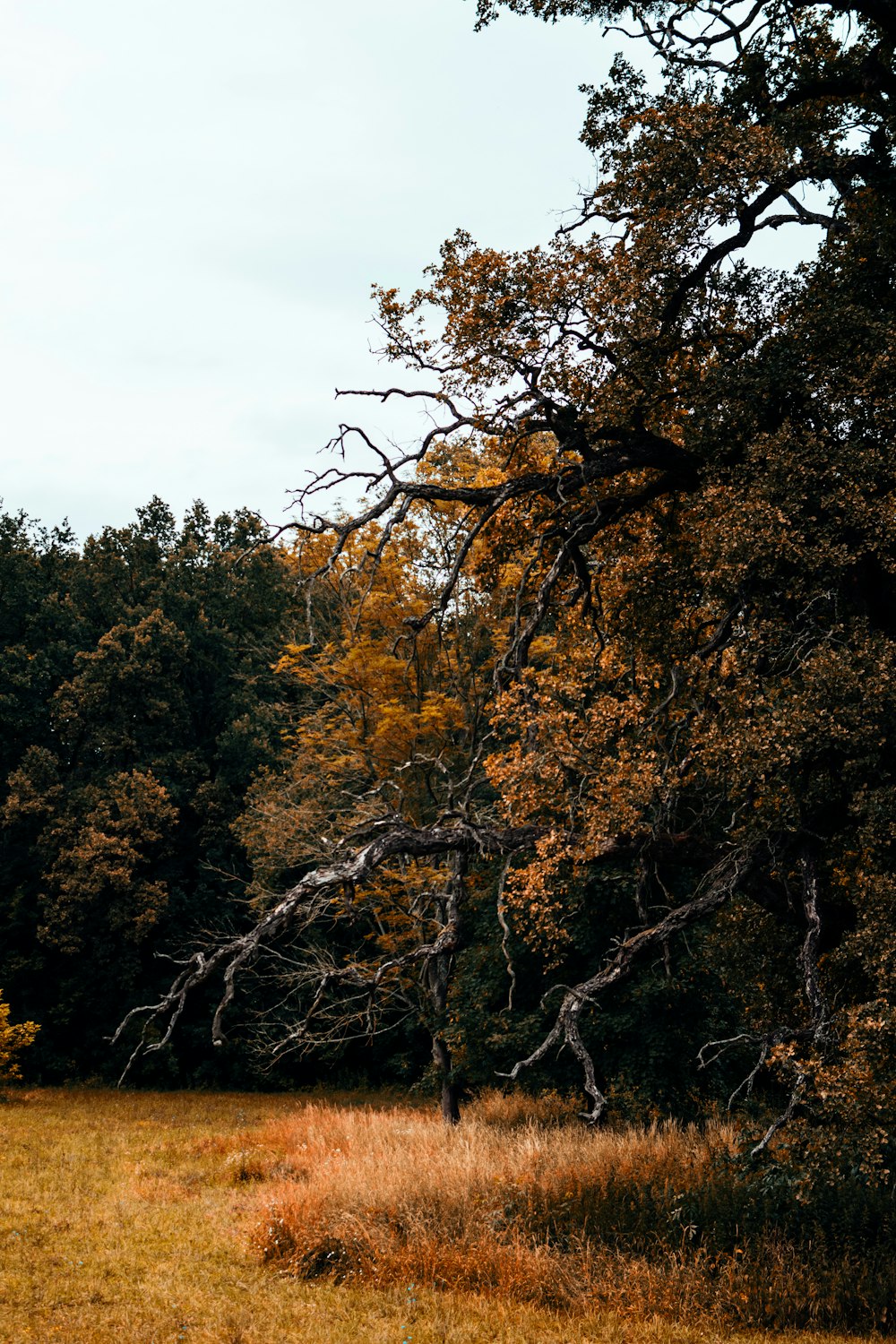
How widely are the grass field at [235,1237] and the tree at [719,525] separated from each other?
79.5 inches

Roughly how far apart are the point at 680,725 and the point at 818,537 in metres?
2.35

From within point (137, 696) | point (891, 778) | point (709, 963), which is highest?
Result: point (137, 696)

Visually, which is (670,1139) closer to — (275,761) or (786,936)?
(786,936)

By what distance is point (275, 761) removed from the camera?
31.4m

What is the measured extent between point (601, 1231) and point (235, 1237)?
13.5ft

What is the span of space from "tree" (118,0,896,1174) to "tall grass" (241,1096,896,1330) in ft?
2.53

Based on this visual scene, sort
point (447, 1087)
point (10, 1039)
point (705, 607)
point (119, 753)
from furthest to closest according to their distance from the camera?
point (119, 753)
point (10, 1039)
point (447, 1087)
point (705, 607)

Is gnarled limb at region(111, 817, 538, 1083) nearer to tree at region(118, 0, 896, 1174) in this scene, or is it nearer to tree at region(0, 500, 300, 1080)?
tree at region(118, 0, 896, 1174)

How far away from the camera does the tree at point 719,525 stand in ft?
27.2

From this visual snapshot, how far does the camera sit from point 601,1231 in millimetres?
9688

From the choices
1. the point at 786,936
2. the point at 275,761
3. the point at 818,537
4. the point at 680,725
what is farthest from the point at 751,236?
the point at 275,761

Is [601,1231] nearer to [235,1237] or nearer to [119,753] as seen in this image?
[235,1237]

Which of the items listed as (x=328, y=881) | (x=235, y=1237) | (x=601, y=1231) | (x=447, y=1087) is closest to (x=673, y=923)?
(x=601, y=1231)

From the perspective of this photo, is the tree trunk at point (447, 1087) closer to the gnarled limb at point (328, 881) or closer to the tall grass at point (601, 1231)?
the tall grass at point (601, 1231)
